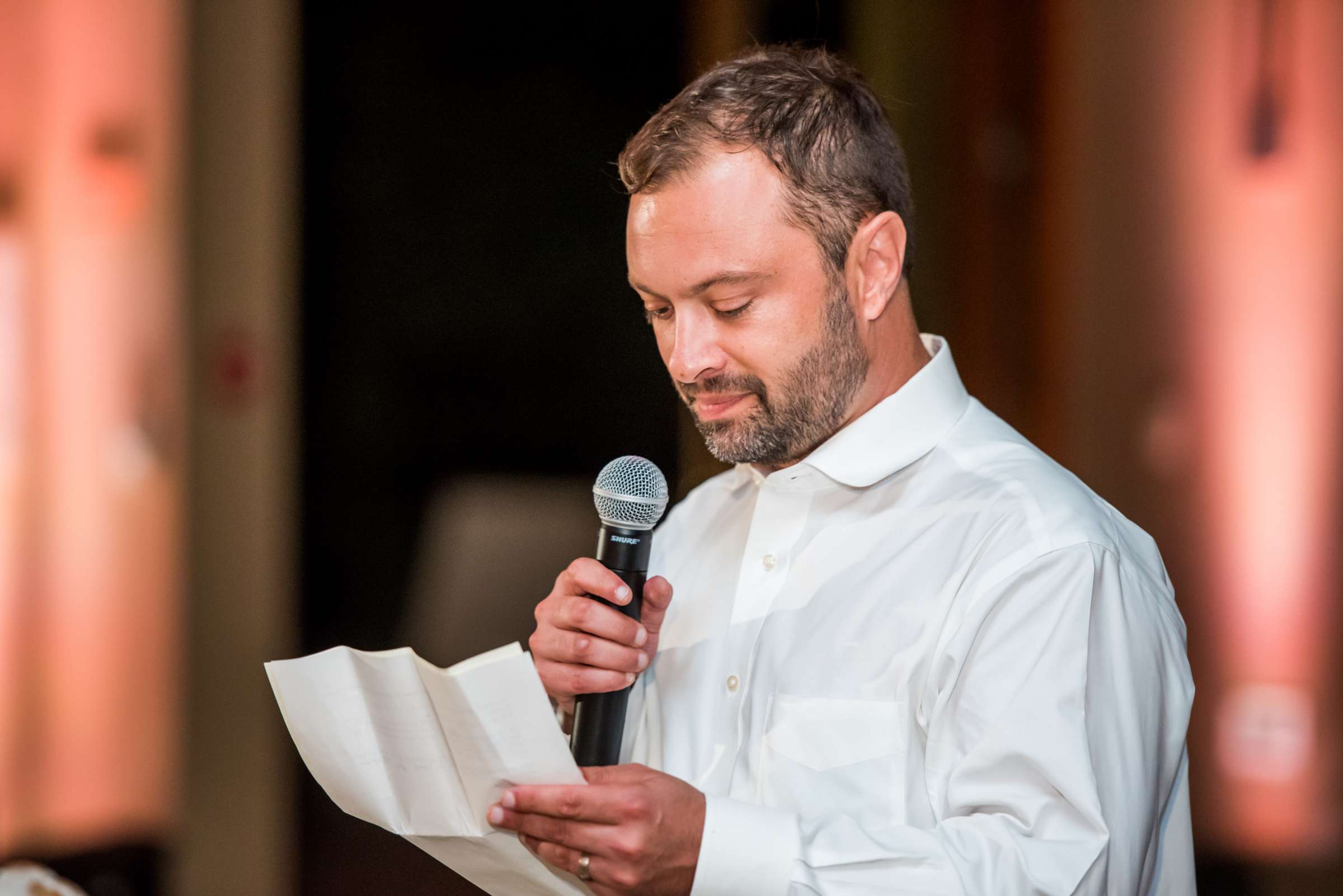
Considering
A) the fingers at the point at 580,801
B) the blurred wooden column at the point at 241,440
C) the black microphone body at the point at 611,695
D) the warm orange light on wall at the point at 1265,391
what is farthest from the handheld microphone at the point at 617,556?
the blurred wooden column at the point at 241,440

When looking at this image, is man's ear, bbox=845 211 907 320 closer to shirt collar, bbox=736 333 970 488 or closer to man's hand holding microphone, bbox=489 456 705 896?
shirt collar, bbox=736 333 970 488

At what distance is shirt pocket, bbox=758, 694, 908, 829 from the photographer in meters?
1.23

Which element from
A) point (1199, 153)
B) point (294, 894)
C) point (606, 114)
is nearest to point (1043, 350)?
point (1199, 153)

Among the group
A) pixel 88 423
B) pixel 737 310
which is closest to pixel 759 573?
pixel 737 310

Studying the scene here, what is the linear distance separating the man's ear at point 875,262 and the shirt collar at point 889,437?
0.11 m

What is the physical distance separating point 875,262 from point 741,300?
201 millimetres

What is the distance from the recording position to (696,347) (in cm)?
130

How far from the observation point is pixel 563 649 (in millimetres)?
1175

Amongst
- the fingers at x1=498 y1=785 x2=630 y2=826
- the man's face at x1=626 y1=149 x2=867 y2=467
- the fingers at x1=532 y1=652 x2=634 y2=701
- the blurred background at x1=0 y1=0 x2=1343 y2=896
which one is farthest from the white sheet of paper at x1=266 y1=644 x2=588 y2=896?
the blurred background at x1=0 y1=0 x2=1343 y2=896

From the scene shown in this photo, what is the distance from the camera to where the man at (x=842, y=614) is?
1.07 metres

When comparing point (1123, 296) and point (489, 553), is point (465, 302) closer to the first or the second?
point (489, 553)

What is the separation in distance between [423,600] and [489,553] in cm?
25

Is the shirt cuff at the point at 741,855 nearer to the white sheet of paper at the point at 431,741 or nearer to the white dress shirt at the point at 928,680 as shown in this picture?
the white dress shirt at the point at 928,680

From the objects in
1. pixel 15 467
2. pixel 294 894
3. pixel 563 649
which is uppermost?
pixel 563 649
